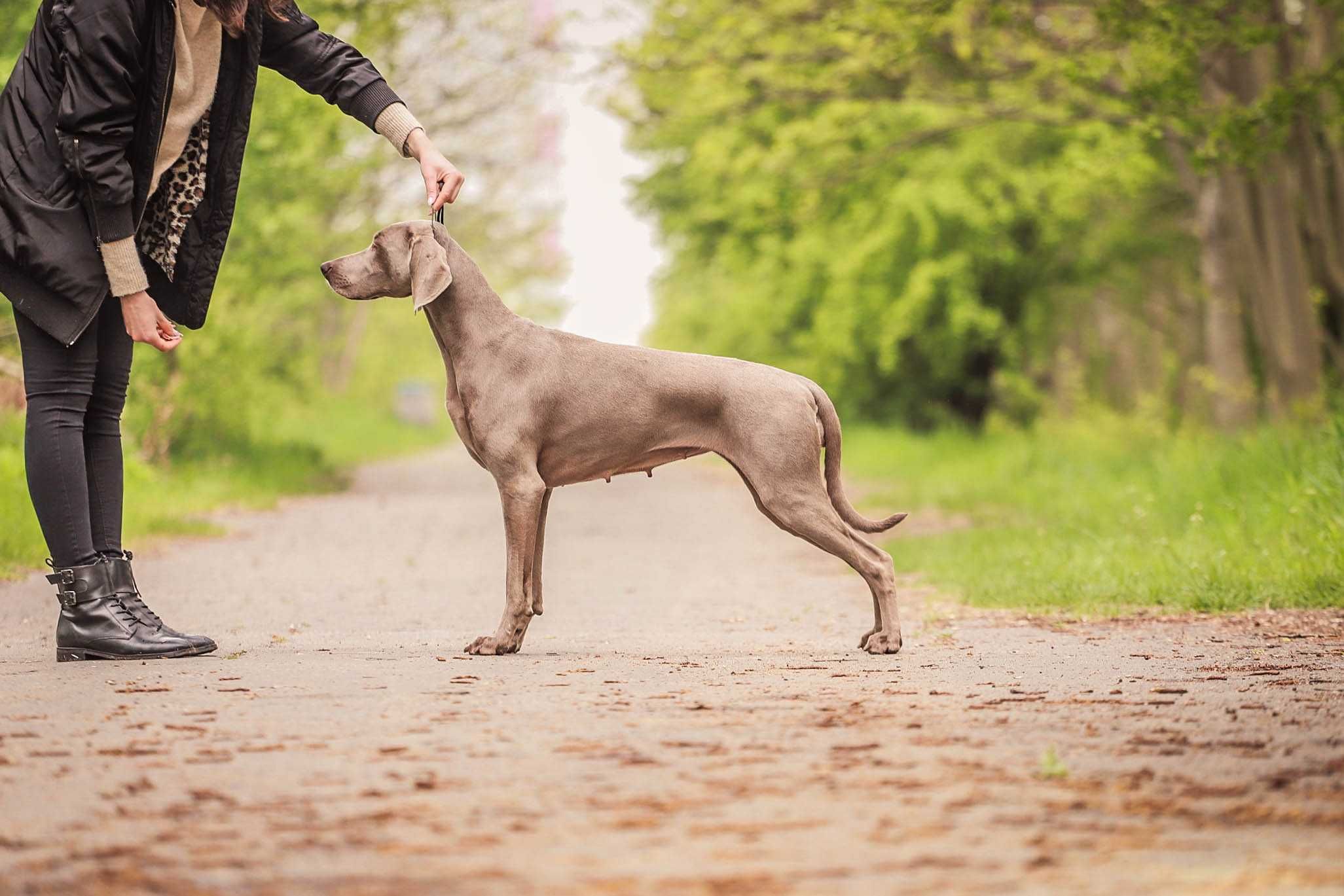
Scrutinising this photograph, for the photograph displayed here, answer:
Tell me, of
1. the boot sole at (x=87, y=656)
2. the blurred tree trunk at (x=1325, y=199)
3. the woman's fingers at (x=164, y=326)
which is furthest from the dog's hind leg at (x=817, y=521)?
the blurred tree trunk at (x=1325, y=199)

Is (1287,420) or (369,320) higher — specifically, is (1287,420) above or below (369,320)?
below

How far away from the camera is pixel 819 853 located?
9.15 feet

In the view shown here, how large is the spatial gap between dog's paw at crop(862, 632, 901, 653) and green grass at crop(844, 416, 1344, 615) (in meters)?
1.85

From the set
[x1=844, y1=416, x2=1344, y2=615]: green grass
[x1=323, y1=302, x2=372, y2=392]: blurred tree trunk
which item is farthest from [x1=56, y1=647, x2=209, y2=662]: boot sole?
[x1=323, y1=302, x2=372, y2=392]: blurred tree trunk

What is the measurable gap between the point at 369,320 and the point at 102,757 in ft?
135

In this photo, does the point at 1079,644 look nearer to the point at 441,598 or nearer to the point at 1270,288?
the point at 441,598

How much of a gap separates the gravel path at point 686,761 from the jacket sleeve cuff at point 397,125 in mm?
1811

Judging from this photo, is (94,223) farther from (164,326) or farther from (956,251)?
(956,251)

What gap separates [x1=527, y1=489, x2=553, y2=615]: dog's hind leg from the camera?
5773 mm

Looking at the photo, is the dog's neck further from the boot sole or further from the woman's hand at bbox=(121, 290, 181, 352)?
the boot sole

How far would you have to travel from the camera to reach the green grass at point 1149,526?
7551 mm

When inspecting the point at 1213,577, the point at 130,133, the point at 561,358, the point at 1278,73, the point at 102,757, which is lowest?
the point at 102,757

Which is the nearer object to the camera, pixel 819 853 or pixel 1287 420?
pixel 819 853

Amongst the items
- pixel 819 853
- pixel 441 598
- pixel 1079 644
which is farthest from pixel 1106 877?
pixel 441 598
